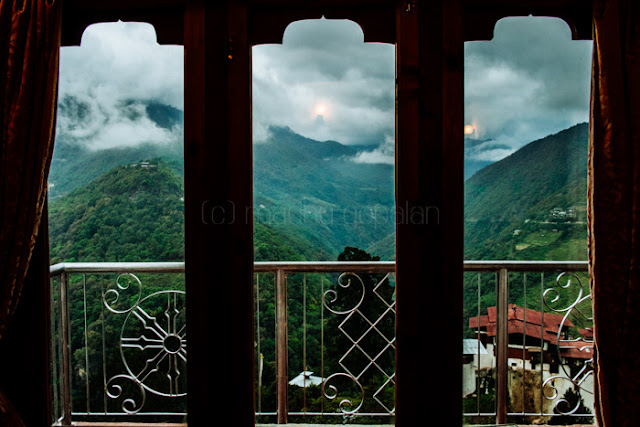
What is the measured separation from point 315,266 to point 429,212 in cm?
94

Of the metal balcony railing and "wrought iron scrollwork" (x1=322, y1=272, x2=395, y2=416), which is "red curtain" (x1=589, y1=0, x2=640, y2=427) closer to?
the metal balcony railing

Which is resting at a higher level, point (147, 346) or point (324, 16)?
point (324, 16)

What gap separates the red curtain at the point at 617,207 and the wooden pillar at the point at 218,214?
1514mm

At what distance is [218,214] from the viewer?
71.9 inches

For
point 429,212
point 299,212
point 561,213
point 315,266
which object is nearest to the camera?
point 429,212

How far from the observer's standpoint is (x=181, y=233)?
201cm

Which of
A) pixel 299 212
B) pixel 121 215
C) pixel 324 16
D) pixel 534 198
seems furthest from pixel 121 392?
pixel 534 198

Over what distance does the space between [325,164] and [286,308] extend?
0.97m

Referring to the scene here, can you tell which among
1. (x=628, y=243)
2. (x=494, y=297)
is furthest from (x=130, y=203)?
(x=628, y=243)

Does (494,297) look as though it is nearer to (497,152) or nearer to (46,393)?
(497,152)

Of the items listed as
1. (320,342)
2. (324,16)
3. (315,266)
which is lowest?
(320,342)

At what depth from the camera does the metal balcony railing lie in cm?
232

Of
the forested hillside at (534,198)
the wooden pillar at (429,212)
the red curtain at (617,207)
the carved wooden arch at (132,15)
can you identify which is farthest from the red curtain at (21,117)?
the red curtain at (617,207)

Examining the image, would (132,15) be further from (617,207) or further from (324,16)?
(617,207)
